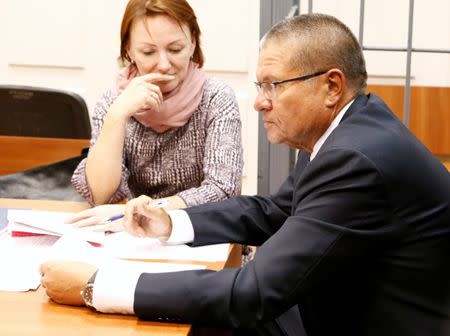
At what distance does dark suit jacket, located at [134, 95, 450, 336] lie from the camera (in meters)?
1.33

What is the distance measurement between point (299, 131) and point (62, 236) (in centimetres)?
57

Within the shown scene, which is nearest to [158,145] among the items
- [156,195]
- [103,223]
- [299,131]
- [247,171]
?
[156,195]

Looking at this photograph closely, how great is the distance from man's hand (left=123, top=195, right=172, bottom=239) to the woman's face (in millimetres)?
544

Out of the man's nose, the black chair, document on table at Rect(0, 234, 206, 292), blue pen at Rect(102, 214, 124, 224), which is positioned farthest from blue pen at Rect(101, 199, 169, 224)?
the black chair

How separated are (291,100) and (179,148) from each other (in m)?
0.73

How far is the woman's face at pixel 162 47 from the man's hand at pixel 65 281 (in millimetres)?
864

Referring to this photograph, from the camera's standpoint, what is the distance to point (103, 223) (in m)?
1.78

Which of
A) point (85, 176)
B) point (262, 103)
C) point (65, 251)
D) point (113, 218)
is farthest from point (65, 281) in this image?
point (85, 176)

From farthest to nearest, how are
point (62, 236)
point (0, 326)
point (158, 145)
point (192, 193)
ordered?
1. point (158, 145)
2. point (192, 193)
3. point (62, 236)
4. point (0, 326)

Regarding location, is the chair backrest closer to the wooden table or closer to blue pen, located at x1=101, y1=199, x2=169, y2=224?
blue pen, located at x1=101, y1=199, x2=169, y2=224

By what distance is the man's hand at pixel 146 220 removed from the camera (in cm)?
168

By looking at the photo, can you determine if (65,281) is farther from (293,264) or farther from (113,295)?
(293,264)

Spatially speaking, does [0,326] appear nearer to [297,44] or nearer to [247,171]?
[297,44]

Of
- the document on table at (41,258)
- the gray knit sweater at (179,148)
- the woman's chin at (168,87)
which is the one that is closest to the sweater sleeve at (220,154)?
the gray knit sweater at (179,148)
